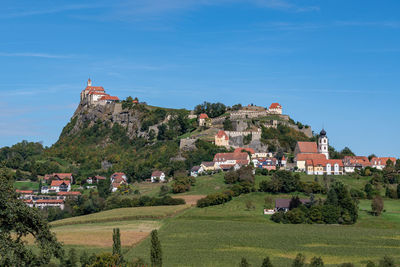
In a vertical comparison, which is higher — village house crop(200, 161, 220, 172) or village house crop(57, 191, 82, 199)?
village house crop(200, 161, 220, 172)

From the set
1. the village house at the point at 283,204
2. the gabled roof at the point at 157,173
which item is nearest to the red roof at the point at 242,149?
the gabled roof at the point at 157,173

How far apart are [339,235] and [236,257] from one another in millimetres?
17278

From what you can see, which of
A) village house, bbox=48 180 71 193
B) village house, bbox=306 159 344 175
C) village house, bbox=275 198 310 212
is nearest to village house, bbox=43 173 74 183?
village house, bbox=48 180 71 193

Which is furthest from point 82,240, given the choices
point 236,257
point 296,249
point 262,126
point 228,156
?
point 262,126

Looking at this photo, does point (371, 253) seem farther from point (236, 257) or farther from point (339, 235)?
point (236, 257)

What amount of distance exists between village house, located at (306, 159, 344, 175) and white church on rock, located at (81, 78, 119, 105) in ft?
258

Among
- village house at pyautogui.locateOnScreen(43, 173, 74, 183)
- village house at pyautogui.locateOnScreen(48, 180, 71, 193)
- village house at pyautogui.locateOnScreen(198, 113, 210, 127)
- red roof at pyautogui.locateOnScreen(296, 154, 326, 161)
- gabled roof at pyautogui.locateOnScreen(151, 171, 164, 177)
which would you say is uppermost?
village house at pyautogui.locateOnScreen(198, 113, 210, 127)

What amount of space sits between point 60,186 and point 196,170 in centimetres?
3101

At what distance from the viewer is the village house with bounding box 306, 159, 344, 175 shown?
113812 mm

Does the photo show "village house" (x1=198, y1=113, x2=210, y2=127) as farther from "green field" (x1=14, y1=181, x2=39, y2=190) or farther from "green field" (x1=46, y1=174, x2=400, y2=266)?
"green field" (x1=46, y1=174, x2=400, y2=266)

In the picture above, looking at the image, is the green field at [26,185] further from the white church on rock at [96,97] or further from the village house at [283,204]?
the village house at [283,204]

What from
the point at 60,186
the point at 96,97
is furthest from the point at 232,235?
the point at 96,97

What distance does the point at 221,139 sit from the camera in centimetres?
13688

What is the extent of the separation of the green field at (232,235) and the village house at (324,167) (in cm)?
1962
